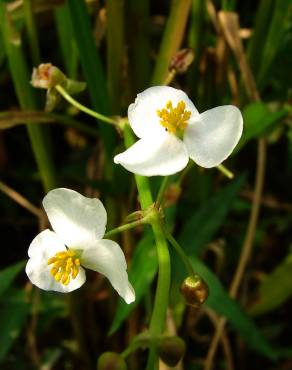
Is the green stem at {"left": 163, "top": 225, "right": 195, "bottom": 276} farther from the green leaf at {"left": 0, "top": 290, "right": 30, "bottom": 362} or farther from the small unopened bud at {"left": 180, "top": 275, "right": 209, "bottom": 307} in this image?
the green leaf at {"left": 0, "top": 290, "right": 30, "bottom": 362}

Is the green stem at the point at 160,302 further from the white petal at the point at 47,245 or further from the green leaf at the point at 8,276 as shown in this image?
the green leaf at the point at 8,276

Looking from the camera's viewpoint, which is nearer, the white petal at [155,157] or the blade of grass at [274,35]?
the white petal at [155,157]

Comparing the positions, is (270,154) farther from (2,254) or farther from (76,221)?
(76,221)

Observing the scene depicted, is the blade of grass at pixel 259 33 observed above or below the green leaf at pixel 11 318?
above

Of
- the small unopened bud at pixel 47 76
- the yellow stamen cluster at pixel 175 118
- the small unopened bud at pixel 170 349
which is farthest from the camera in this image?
the small unopened bud at pixel 47 76

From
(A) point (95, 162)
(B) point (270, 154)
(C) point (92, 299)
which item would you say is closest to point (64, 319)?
(C) point (92, 299)

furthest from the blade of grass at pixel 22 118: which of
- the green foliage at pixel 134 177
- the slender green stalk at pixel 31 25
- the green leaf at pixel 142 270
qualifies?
the green leaf at pixel 142 270

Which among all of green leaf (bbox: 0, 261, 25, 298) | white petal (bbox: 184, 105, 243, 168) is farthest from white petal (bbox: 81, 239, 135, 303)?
green leaf (bbox: 0, 261, 25, 298)

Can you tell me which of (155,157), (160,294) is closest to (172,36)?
(155,157)
